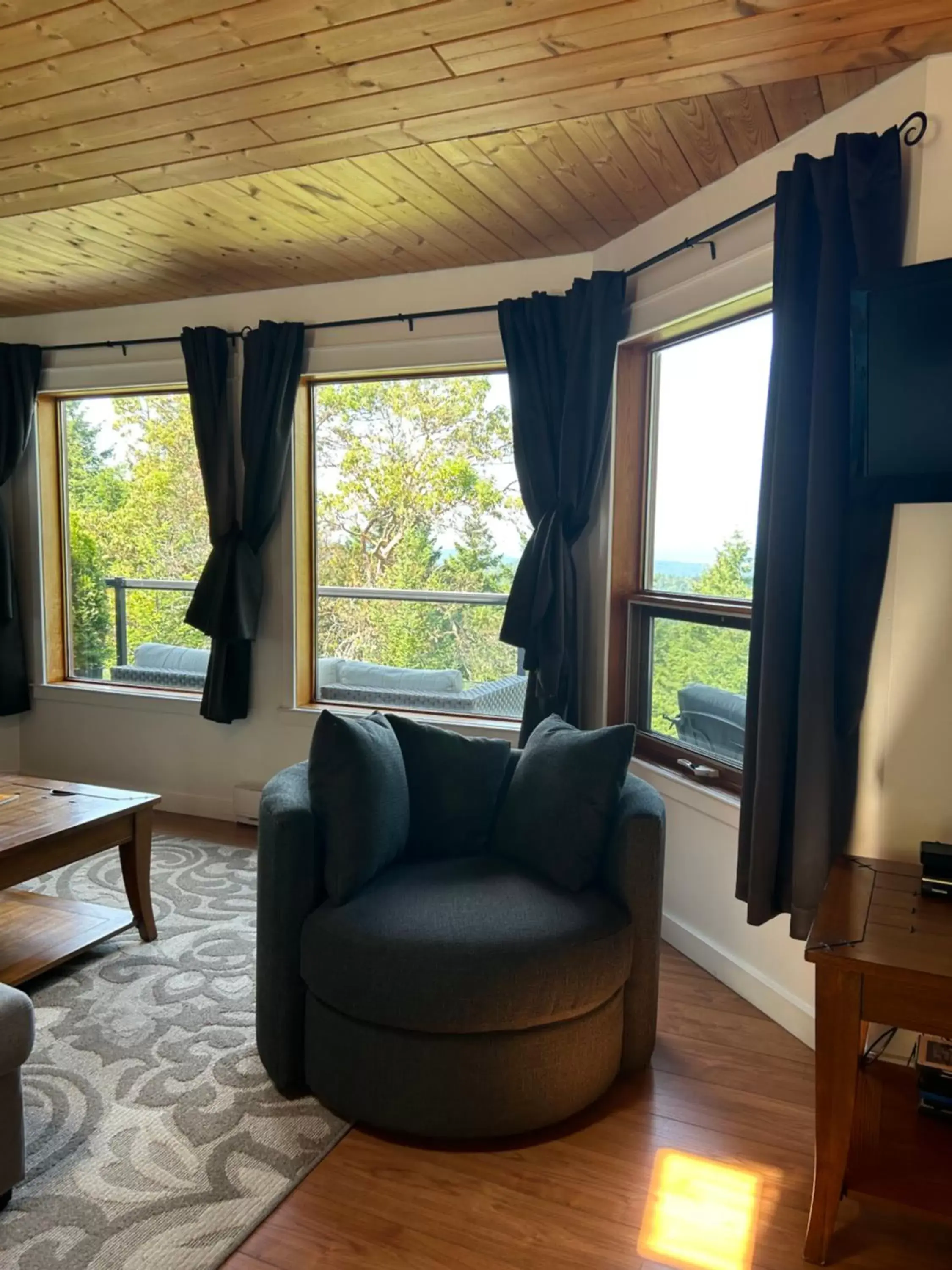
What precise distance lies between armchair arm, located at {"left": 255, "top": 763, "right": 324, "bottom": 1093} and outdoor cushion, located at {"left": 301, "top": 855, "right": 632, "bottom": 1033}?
56 millimetres

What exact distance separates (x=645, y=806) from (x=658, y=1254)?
36.5 inches

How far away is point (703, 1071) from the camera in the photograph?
228 cm

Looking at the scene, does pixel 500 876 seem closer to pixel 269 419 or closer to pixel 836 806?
pixel 836 806

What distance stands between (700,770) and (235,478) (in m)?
2.53

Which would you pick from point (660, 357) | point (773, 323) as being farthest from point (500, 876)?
point (660, 357)

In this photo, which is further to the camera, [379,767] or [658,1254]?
[379,767]

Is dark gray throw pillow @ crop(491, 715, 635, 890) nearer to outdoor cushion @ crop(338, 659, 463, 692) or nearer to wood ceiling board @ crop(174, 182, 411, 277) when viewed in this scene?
outdoor cushion @ crop(338, 659, 463, 692)

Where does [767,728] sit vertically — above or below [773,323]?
below

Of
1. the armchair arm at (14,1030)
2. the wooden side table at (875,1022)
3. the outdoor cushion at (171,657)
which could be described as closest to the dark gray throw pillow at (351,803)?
the armchair arm at (14,1030)

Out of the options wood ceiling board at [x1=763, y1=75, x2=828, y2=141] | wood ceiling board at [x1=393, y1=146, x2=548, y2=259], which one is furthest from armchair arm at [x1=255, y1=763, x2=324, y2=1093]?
wood ceiling board at [x1=763, y1=75, x2=828, y2=141]

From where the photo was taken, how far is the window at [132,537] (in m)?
4.36

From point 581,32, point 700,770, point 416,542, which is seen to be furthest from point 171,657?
point 581,32

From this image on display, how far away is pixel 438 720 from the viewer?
3865 millimetres

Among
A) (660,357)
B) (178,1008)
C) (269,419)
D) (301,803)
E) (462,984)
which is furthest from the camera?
(269,419)
